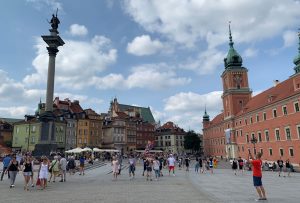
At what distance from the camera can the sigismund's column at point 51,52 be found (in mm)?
28938

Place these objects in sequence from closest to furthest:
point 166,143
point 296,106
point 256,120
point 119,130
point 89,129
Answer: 1. point 296,106
2. point 256,120
3. point 89,129
4. point 119,130
5. point 166,143

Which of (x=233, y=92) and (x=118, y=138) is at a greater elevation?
(x=233, y=92)

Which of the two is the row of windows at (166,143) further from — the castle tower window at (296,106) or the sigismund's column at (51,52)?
the sigismund's column at (51,52)

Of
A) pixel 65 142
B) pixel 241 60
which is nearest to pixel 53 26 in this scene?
pixel 65 142

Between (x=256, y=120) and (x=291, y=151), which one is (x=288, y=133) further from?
(x=256, y=120)

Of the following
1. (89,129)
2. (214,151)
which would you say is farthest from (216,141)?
(89,129)

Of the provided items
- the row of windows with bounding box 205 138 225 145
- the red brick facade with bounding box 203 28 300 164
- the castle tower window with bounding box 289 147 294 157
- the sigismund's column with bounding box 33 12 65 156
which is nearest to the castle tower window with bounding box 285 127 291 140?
the red brick facade with bounding box 203 28 300 164

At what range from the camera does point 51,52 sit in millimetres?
29984

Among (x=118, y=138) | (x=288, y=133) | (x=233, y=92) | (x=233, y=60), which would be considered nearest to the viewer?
(x=288, y=133)

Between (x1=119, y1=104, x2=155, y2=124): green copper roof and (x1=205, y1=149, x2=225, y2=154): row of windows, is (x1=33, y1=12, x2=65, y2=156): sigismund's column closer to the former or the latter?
(x1=205, y1=149, x2=225, y2=154): row of windows

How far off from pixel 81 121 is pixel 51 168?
59935mm

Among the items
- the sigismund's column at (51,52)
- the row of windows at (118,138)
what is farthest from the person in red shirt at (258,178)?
the row of windows at (118,138)

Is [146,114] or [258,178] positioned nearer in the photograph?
[258,178]

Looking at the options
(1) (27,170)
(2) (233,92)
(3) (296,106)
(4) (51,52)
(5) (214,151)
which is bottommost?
(1) (27,170)
